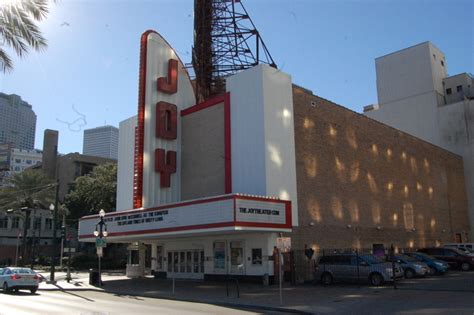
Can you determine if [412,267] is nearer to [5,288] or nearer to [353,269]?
[353,269]

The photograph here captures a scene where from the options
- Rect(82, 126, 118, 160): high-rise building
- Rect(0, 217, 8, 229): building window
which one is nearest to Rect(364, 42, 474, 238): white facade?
Rect(82, 126, 118, 160): high-rise building

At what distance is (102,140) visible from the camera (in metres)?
71.8

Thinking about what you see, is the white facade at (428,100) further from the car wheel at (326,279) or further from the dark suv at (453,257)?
the car wheel at (326,279)

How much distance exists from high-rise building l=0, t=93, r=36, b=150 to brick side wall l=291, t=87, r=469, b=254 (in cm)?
8578

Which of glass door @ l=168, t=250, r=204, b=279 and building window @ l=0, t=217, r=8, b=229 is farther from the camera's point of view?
building window @ l=0, t=217, r=8, b=229

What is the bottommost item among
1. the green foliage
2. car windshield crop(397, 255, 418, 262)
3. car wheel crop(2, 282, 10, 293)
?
car wheel crop(2, 282, 10, 293)

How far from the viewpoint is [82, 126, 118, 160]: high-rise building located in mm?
67750

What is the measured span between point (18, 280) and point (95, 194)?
39226 mm

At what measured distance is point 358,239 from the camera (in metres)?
37.9

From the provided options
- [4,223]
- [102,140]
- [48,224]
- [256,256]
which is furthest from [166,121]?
[48,224]

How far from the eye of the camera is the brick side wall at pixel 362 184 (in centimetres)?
3425

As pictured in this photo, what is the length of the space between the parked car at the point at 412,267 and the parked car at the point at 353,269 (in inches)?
119

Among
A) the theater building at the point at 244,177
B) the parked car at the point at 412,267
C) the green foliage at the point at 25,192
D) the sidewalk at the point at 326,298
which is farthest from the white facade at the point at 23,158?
the parked car at the point at 412,267

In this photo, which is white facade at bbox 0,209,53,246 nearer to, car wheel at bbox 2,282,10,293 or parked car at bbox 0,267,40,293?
car wheel at bbox 2,282,10,293
